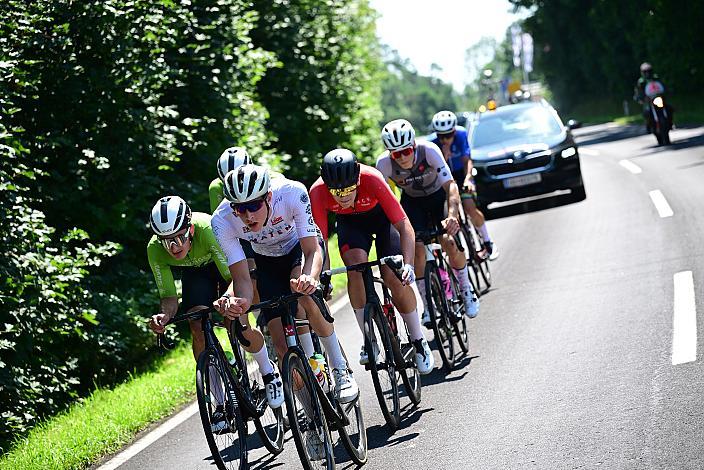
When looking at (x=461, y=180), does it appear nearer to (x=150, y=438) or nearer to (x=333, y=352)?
(x=150, y=438)

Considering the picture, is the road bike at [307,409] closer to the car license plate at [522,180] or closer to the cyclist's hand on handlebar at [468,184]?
the cyclist's hand on handlebar at [468,184]

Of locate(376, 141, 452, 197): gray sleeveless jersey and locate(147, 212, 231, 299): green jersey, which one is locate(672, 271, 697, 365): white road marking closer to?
locate(376, 141, 452, 197): gray sleeveless jersey

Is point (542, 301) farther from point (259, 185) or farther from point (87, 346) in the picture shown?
point (259, 185)

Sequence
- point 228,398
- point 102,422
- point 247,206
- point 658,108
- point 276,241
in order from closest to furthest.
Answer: point 247,206 < point 228,398 < point 276,241 < point 102,422 < point 658,108

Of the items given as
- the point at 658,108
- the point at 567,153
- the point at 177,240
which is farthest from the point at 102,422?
the point at 658,108

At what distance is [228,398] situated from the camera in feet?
25.0

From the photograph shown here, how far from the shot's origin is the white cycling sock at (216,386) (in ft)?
24.7

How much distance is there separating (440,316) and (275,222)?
2.45m

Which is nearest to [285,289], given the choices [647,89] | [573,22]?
[647,89]

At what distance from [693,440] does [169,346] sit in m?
3.55

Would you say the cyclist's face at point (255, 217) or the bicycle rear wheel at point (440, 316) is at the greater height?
the cyclist's face at point (255, 217)

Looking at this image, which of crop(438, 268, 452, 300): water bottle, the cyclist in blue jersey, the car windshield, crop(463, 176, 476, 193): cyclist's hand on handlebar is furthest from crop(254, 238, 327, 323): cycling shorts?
the car windshield

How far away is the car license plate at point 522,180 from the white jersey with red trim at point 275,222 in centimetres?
1245

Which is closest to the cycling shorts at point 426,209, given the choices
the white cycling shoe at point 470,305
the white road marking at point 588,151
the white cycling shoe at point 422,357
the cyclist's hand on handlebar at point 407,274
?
the white cycling shoe at point 470,305
